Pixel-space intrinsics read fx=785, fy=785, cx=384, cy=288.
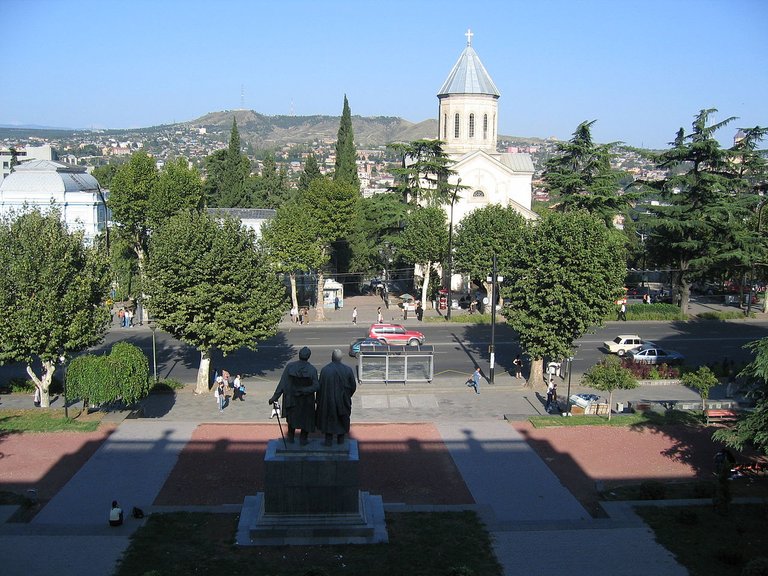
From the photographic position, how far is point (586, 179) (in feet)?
156

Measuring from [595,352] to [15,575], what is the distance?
2898cm

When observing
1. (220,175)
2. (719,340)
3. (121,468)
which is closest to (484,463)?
(121,468)

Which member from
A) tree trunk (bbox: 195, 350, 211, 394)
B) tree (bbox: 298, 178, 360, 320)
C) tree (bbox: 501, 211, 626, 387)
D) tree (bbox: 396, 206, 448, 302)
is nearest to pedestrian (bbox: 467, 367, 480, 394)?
tree (bbox: 501, 211, 626, 387)

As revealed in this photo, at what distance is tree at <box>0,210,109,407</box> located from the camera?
24953 mm

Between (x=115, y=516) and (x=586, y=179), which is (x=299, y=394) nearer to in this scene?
(x=115, y=516)

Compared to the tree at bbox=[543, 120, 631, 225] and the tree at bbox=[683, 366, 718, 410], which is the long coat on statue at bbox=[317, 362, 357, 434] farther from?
the tree at bbox=[543, 120, 631, 225]

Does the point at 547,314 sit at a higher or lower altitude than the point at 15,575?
higher

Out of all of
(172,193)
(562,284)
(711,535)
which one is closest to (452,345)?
(562,284)

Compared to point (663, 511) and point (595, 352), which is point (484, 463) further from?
point (595, 352)

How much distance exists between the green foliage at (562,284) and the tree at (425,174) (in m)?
21.1

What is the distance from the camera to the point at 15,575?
14.0 metres

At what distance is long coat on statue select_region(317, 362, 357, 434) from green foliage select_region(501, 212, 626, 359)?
15.1 m

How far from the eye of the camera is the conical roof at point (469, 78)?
55.9 m

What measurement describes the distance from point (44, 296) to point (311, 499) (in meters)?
14.5
